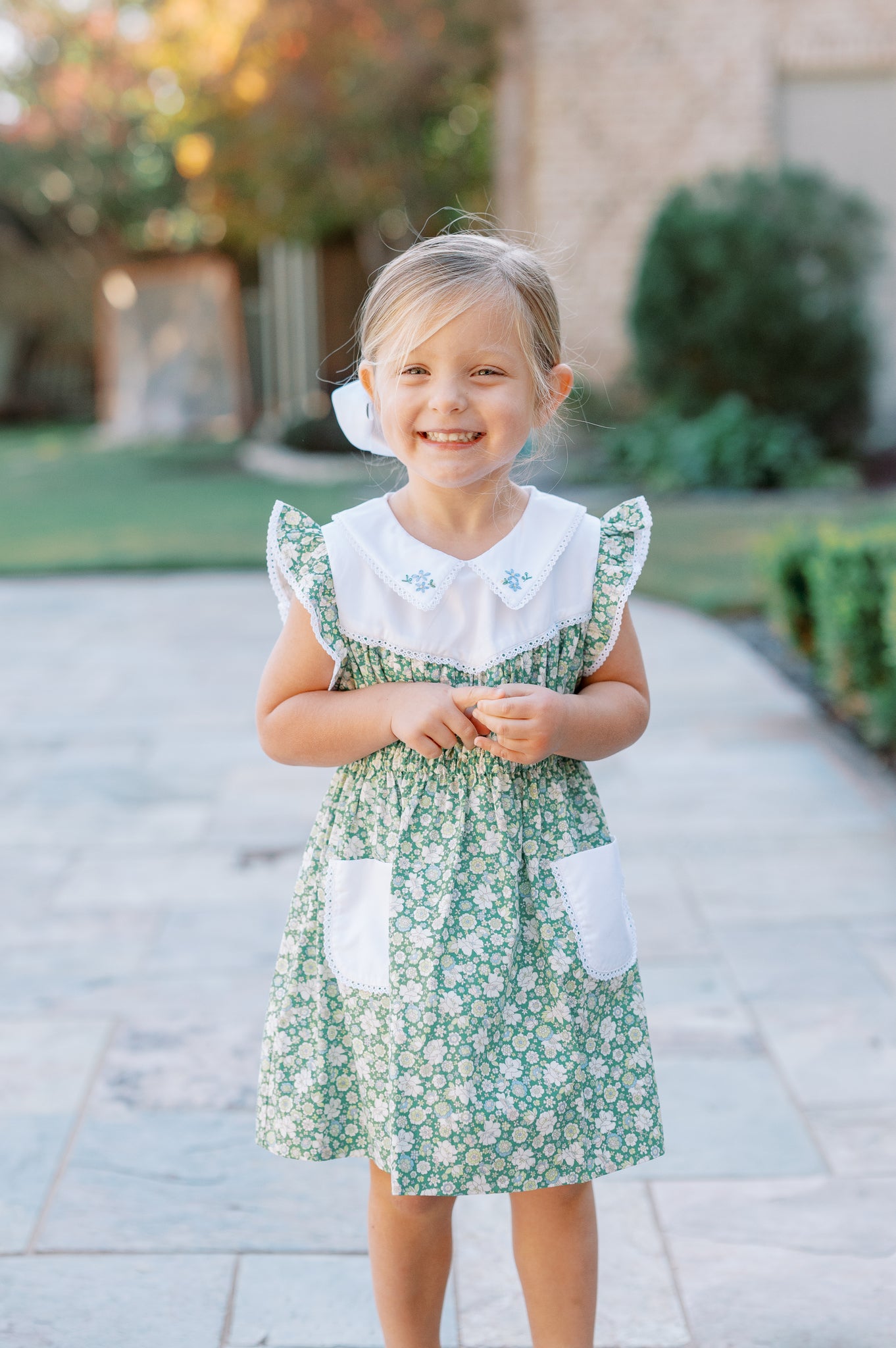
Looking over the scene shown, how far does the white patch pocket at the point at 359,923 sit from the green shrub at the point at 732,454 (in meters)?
9.58

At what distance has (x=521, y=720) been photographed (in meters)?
1.49

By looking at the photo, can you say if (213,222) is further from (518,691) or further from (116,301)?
(518,691)

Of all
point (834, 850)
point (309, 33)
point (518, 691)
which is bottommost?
point (834, 850)

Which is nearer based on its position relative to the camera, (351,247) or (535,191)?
(535,191)

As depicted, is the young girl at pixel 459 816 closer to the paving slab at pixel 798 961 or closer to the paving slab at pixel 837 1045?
the paving slab at pixel 837 1045

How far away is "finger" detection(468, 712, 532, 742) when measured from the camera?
1.49 m

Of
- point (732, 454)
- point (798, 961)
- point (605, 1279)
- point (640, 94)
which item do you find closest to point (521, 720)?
point (605, 1279)

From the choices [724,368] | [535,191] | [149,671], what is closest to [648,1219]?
[149,671]

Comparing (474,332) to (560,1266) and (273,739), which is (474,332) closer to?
(273,739)

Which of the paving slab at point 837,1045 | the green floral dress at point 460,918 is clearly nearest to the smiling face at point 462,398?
the green floral dress at point 460,918

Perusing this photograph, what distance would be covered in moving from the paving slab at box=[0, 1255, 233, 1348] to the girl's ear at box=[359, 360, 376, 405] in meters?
1.23

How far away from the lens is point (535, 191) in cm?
1246

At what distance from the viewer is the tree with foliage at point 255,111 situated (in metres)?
12.6

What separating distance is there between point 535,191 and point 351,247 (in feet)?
17.5
